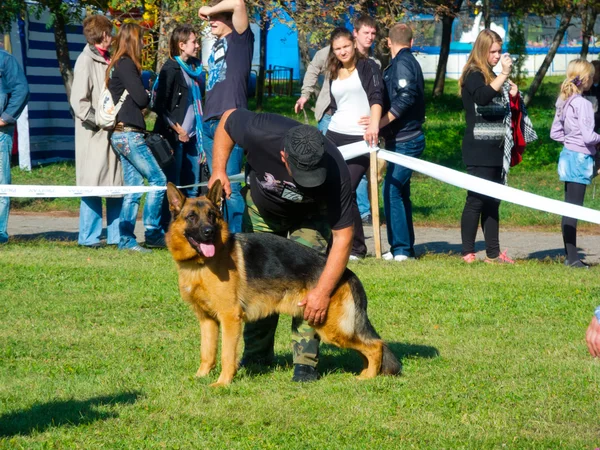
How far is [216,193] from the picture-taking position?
5.24 m

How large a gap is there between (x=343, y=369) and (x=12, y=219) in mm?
7983

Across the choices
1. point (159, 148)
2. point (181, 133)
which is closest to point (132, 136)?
point (159, 148)

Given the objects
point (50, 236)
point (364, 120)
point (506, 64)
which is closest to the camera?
point (506, 64)

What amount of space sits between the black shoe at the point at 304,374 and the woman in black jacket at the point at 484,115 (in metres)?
4.35

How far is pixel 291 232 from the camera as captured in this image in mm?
5660

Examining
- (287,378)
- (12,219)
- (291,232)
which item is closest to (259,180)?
(291,232)

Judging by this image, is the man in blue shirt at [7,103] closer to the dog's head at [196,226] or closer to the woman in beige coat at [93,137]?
the woman in beige coat at [93,137]

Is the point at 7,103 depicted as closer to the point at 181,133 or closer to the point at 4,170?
the point at 4,170

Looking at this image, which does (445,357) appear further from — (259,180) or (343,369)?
(259,180)

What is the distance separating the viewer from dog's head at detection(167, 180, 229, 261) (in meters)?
5.04

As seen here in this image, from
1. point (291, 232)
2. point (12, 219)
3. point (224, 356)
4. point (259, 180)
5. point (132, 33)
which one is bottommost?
point (12, 219)

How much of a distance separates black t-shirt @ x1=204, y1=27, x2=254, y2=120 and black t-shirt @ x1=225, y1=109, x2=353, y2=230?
2.85 m

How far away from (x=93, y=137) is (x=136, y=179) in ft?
2.17

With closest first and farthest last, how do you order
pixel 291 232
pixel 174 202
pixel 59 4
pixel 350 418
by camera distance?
pixel 350 418, pixel 174 202, pixel 291 232, pixel 59 4
